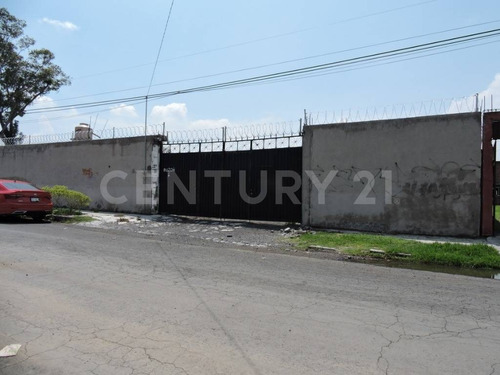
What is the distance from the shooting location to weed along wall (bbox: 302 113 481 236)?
1011cm

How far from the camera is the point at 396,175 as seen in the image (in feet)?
35.8

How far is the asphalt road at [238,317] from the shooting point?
320 cm

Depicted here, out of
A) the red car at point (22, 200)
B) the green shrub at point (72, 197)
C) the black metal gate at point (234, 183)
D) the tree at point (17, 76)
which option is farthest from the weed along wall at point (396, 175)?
the tree at point (17, 76)

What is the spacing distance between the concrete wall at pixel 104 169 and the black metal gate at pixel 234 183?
0.61 meters

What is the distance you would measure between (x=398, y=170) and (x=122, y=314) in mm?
8960

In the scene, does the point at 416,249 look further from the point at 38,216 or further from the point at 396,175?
the point at 38,216

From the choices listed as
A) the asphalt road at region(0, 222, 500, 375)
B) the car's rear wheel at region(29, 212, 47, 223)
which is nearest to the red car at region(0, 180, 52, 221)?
the car's rear wheel at region(29, 212, 47, 223)

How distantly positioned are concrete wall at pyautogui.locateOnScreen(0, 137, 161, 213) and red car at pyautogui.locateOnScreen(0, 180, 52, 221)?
3273mm

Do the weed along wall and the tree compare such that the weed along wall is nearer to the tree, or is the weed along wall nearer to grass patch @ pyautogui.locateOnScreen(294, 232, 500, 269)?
grass patch @ pyautogui.locateOnScreen(294, 232, 500, 269)

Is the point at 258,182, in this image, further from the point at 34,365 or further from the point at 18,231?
the point at 34,365

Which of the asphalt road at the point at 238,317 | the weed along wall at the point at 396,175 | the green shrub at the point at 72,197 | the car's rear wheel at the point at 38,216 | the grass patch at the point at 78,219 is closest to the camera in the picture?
the asphalt road at the point at 238,317

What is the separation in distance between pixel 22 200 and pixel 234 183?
7.21 metres

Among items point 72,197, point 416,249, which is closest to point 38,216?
point 72,197

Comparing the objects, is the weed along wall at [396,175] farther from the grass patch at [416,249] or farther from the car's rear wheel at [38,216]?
the car's rear wheel at [38,216]
